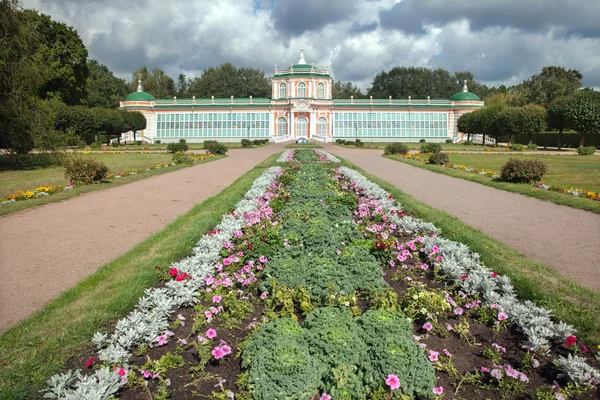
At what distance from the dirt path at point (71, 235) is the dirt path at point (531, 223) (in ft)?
19.2

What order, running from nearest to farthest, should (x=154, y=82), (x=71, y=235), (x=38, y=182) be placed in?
(x=71, y=235) < (x=38, y=182) < (x=154, y=82)

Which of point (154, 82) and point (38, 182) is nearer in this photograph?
point (38, 182)

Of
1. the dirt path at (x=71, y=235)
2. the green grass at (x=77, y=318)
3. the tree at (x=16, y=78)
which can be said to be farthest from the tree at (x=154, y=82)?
the green grass at (x=77, y=318)

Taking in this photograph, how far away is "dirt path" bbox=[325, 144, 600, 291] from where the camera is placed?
5648mm

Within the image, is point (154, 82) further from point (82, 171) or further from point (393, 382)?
point (393, 382)

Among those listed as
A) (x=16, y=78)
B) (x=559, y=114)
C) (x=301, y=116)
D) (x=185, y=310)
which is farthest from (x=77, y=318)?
(x=301, y=116)

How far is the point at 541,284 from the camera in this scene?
457cm

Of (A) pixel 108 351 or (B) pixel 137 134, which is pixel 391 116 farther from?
(A) pixel 108 351

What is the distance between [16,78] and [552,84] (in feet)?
222

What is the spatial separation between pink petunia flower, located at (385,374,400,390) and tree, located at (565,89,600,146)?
4531 cm

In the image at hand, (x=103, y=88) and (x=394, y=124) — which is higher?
(x=103, y=88)

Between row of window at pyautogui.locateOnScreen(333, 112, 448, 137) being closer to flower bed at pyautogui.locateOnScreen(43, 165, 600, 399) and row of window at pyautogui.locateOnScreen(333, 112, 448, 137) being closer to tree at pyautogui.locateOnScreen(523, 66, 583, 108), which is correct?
tree at pyautogui.locateOnScreen(523, 66, 583, 108)

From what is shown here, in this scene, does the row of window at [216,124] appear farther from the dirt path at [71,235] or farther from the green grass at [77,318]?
the green grass at [77,318]

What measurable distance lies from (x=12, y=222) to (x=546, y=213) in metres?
10.7
